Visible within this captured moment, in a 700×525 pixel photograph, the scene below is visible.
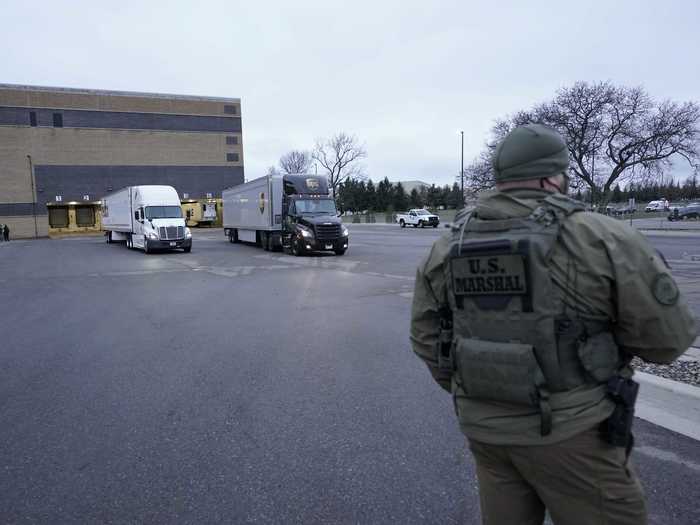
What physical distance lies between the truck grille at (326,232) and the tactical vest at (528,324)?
1906cm

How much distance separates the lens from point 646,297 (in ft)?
5.73

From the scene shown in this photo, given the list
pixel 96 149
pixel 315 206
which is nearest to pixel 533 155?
pixel 315 206

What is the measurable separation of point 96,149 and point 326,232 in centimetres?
4497

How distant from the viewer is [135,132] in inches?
2267

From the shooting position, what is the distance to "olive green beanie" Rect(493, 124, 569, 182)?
6.36 ft

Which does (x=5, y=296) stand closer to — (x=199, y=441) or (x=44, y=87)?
(x=199, y=441)

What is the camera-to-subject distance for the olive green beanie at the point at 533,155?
194 cm

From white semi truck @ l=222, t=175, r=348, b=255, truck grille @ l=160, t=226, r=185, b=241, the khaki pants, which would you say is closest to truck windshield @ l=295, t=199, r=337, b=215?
white semi truck @ l=222, t=175, r=348, b=255

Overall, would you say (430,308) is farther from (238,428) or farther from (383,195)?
(383,195)

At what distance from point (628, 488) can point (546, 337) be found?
1.91ft

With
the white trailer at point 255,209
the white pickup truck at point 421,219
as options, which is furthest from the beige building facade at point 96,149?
the white trailer at point 255,209

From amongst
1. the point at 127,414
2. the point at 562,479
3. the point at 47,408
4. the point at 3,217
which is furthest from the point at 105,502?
the point at 3,217

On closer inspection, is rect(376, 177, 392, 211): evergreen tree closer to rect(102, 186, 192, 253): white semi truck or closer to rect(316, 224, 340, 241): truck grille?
rect(102, 186, 192, 253): white semi truck

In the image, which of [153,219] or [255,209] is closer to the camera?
[153,219]
